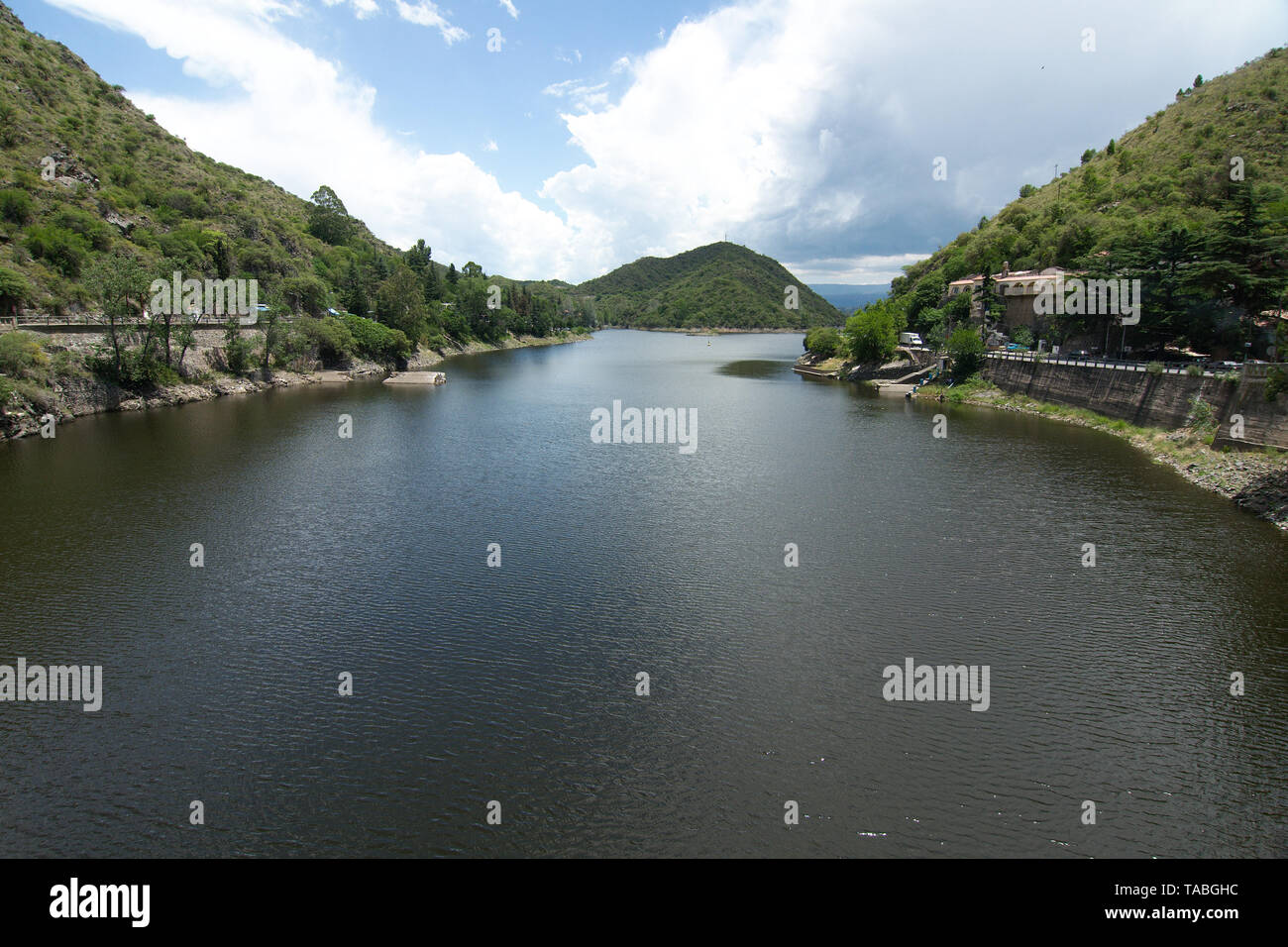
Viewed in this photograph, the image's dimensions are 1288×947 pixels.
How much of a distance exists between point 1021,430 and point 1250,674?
3789 cm

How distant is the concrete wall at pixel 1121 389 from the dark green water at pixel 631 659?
391 inches

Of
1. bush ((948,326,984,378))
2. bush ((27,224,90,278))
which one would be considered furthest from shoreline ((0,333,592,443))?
bush ((948,326,984,378))

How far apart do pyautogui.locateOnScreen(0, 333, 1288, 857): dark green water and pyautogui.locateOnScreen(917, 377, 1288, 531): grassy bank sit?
183 centimetres

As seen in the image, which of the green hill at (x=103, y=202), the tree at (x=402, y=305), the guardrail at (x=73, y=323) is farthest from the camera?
Answer: the tree at (x=402, y=305)

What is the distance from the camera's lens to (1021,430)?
52844 mm

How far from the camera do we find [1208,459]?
38.4m

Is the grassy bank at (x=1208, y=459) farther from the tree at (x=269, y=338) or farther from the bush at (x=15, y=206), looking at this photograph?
the bush at (x=15, y=206)

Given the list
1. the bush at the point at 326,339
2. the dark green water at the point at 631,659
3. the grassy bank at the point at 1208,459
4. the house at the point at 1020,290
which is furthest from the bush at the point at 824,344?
the dark green water at the point at 631,659

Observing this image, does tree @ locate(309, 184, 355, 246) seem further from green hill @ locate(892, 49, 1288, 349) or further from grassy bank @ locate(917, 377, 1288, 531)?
grassy bank @ locate(917, 377, 1288, 531)

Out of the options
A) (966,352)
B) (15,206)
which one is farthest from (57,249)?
(966,352)

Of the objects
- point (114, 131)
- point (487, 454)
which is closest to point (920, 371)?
point (487, 454)

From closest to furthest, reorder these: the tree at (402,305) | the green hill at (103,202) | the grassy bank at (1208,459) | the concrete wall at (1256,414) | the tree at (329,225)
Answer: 1. the grassy bank at (1208,459)
2. the concrete wall at (1256,414)
3. the green hill at (103,202)
4. the tree at (402,305)
5. the tree at (329,225)

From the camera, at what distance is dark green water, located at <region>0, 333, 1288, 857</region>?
13.3m

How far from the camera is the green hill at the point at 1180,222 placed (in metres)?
49.8
